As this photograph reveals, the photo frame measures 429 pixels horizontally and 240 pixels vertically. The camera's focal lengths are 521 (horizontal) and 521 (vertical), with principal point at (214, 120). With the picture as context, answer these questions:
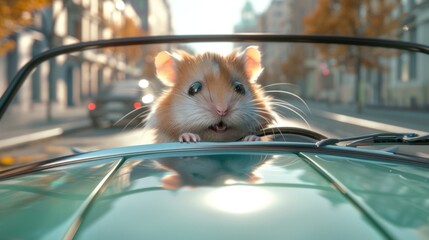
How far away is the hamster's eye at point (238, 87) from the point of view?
1.88 m

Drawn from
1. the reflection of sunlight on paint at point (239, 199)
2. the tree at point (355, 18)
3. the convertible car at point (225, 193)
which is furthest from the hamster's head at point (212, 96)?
the tree at point (355, 18)

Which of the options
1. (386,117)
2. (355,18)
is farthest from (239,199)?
(355,18)

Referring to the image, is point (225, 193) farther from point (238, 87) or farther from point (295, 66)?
point (295, 66)

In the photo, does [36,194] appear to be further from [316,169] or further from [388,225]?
[388,225]

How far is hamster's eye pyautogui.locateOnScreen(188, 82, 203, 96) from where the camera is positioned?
6.10 ft

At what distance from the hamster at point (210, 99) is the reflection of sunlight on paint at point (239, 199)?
0.55 meters

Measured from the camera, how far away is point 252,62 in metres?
2.02

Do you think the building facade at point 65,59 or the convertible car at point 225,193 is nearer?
the convertible car at point 225,193

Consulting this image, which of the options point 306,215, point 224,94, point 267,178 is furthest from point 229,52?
point 306,215

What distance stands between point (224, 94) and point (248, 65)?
0.27 meters

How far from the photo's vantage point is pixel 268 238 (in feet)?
2.94

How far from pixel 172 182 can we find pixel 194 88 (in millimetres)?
689

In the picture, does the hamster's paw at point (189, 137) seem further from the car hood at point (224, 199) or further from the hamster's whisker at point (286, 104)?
the hamster's whisker at point (286, 104)

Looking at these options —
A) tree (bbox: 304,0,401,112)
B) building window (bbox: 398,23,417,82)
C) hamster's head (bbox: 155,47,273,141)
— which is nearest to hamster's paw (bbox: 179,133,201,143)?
hamster's head (bbox: 155,47,273,141)
